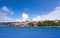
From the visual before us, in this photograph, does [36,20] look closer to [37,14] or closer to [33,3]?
[37,14]

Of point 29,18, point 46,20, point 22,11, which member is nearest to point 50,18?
point 46,20

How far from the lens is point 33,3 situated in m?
3.51

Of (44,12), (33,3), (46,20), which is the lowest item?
(46,20)

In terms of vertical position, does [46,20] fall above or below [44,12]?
below

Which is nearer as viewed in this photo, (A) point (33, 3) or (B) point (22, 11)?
(A) point (33, 3)

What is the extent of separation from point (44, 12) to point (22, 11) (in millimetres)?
735

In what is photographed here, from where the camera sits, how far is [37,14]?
3.77 meters

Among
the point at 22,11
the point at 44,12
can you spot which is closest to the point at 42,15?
the point at 44,12

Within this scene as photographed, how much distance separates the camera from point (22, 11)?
374cm

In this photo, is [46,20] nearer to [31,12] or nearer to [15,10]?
[31,12]

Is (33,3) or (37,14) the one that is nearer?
(33,3)

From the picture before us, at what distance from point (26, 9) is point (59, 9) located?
3.62ft

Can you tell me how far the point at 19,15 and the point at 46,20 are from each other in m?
0.96

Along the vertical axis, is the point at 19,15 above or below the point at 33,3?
below
